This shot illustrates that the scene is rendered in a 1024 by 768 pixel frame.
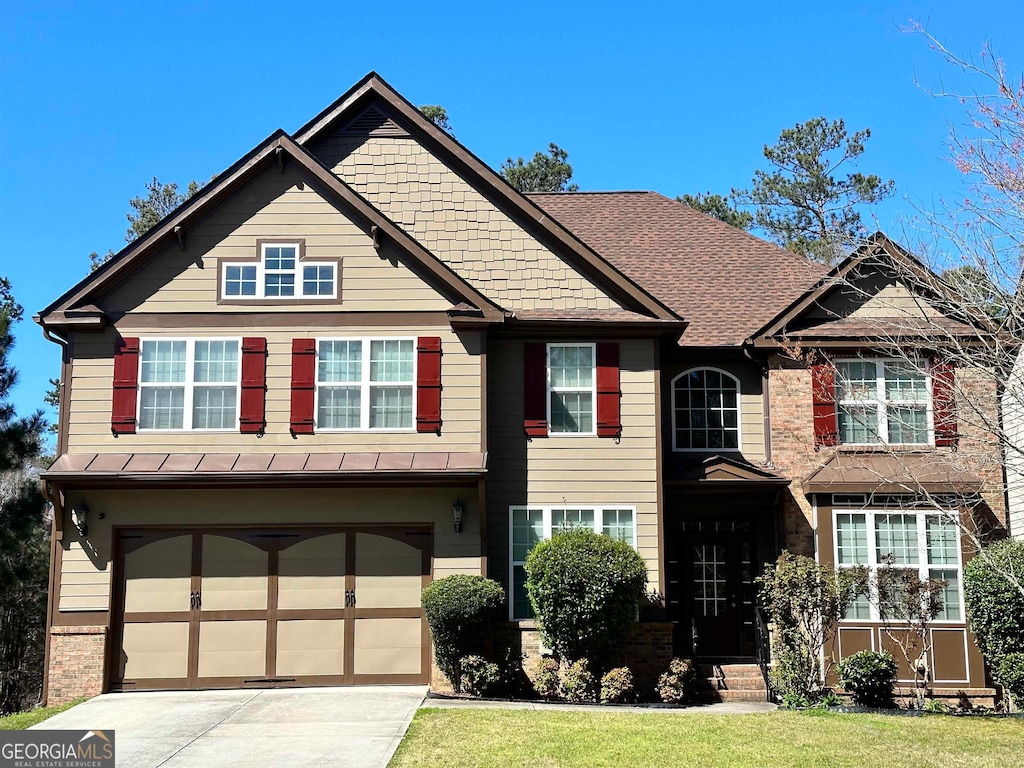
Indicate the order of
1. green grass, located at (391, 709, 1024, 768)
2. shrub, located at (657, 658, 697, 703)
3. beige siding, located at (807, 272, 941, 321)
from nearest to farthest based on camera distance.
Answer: green grass, located at (391, 709, 1024, 768), shrub, located at (657, 658, 697, 703), beige siding, located at (807, 272, 941, 321)

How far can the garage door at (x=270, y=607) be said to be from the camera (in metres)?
15.5

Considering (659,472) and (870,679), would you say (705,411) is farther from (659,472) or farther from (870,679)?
(870,679)

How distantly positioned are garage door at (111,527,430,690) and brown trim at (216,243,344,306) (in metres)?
3.51

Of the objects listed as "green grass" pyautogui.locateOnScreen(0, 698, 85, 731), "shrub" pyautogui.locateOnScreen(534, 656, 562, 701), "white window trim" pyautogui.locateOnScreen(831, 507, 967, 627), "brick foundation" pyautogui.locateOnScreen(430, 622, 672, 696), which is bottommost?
"green grass" pyautogui.locateOnScreen(0, 698, 85, 731)

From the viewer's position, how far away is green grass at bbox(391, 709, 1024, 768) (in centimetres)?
1070

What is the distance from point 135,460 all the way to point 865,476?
1133 centimetres

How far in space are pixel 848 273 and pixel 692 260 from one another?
3696 millimetres

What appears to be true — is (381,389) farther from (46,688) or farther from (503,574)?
(46,688)

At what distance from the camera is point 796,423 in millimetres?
17125

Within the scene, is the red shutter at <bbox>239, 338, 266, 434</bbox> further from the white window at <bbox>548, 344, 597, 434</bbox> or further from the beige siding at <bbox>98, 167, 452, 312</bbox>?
the white window at <bbox>548, 344, 597, 434</bbox>

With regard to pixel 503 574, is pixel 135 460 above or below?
above

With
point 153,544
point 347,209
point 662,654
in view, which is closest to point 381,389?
point 347,209

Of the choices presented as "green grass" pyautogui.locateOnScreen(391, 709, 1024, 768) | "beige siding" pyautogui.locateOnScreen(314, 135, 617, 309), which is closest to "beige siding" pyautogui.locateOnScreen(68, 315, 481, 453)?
"beige siding" pyautogui.locateOnScreen(314, 135, 617, 309)

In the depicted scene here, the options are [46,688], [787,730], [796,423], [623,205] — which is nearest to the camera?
[787,730]
